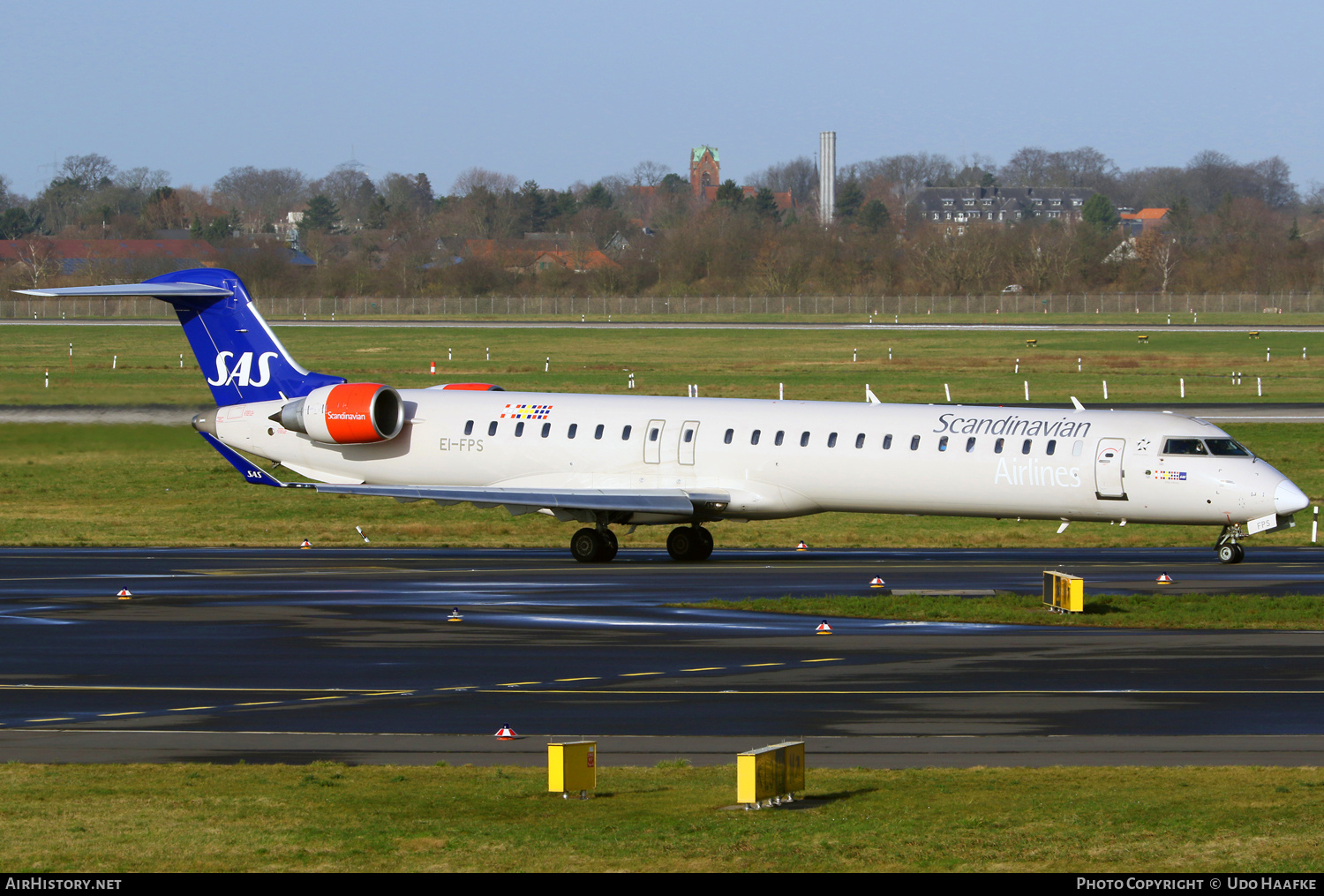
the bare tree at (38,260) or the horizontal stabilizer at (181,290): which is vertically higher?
the bare tree at (38,260)

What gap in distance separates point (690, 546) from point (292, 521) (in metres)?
13.8

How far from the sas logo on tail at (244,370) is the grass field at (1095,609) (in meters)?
14.0

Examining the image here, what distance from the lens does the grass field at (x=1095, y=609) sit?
2470 centimetres

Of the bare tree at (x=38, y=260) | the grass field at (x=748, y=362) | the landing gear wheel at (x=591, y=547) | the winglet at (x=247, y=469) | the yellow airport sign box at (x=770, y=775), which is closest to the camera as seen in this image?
the yellow airport sign box at (x=770, y=775)

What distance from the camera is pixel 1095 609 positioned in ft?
84.6

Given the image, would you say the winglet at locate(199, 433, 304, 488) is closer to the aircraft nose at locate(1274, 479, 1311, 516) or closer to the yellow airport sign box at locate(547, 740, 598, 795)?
the aircraft nose at locate(1274, 479, 1311, 516)

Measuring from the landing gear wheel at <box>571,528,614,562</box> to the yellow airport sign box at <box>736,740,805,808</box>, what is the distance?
813 inches

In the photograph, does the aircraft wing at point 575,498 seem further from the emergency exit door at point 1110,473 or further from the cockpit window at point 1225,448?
the cockpit window at point 1225,448

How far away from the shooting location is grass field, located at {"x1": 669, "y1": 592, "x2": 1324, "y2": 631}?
81.0 ft

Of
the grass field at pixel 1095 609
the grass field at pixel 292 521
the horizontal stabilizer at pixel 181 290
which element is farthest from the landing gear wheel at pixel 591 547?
the horizontal stabilizer at pixel 181 290

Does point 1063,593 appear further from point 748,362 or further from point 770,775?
point 748,362

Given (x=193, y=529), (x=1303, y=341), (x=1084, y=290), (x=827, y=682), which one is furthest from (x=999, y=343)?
(x=827, y=682)

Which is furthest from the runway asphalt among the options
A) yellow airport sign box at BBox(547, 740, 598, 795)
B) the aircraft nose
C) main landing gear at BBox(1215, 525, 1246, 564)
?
yellow airport sign box at BBox(547, 740, 598, 795)
